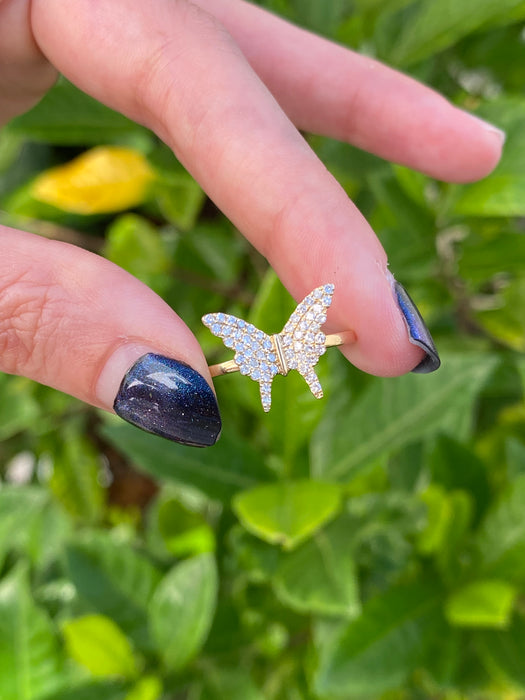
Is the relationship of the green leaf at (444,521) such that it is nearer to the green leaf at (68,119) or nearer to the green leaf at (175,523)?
the green leaf at (175,523)

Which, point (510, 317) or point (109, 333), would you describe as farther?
point (510, 317)

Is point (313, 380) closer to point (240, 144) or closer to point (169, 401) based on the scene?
point (169, 401)

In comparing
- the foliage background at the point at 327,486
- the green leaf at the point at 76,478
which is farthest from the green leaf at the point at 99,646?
the green leaf at the point at 76,478

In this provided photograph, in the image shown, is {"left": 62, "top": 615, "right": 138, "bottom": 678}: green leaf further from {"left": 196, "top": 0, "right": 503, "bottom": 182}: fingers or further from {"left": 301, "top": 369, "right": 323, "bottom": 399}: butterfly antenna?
{"left": 196, "top": 0, "right": 503, "bottom": 182}: fingers

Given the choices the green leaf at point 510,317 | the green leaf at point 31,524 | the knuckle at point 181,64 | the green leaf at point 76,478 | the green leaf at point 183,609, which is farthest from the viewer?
the green leaf at point 76,478

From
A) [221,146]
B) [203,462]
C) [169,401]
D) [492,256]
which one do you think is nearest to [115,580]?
[203,462]

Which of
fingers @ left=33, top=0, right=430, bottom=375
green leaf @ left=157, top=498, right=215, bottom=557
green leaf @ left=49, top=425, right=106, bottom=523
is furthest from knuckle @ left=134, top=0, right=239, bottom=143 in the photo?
green leaf @ left=49, top=425, right=106, bottom=523

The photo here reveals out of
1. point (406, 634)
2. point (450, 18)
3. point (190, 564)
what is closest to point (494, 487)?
point (406, 634)
